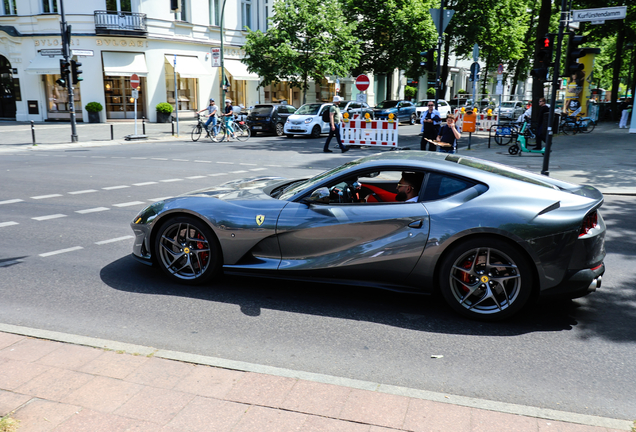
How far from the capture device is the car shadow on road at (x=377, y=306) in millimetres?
4621

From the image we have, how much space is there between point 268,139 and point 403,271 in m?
21.4

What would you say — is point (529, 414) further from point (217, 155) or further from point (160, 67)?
point (160, 67)

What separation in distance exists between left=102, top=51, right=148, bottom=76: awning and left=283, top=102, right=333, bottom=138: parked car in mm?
12702

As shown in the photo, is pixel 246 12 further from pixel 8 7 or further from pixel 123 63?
pixel 8 7

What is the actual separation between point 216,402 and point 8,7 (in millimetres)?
38056

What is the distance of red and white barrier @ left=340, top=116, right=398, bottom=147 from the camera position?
2052cm

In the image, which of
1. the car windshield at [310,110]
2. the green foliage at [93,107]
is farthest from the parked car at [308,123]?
the green foliage at [93,107]

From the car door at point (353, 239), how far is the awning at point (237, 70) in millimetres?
35653

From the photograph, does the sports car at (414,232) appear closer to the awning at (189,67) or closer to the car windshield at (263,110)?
the car windshield at (263,110)

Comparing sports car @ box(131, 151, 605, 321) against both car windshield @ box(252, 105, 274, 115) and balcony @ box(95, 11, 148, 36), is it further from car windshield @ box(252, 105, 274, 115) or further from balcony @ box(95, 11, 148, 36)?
balcony @ box(95, 11, 148, 36)

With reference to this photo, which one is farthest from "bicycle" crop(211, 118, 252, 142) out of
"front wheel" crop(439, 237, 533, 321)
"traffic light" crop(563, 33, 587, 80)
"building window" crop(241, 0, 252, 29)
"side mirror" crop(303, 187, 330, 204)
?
"front wheel" crop(439, 237, 533, 321)

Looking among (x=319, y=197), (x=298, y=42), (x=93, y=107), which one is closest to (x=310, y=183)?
(x=319, y=197)

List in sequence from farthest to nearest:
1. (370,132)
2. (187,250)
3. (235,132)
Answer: (235,132), (370,132), (187,250)

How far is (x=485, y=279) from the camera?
15.0ft
